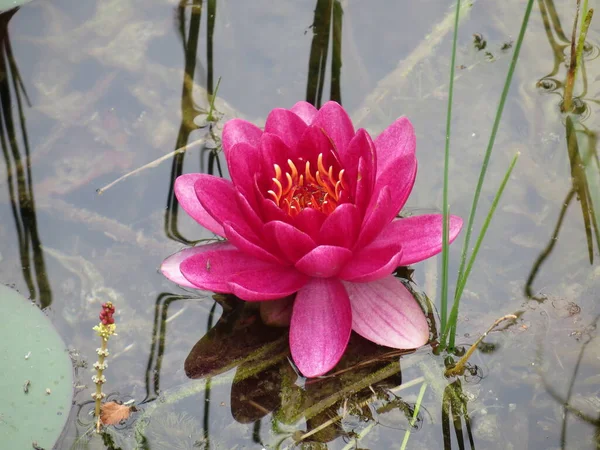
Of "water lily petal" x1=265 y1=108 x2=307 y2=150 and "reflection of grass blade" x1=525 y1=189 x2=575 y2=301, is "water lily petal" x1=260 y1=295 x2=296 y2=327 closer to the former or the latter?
"water lily petal" x1=265 y1=108 x2=307 y2=150

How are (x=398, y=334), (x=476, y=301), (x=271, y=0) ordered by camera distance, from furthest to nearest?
(x=271, y=0)
(x=476, y=301)
(x=398, y=334)

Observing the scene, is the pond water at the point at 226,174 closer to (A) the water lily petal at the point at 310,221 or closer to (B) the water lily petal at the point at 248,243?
(B) the water lily petal at the point at 248,243

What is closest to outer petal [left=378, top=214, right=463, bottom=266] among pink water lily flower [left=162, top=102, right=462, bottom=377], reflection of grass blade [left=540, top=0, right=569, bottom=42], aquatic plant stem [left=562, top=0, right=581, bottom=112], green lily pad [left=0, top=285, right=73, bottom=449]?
pink water lily flower [left=162, top=102, right=462, bottom=377]

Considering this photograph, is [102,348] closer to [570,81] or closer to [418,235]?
[418,235]

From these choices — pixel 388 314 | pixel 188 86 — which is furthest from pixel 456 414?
pixel 188 86

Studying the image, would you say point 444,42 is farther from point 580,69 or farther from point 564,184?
point 564,184

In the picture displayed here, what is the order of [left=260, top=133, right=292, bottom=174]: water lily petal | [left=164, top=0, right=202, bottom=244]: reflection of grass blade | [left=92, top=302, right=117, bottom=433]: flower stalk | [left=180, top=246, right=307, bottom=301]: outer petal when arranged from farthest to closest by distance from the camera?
[left=164, top=0, right=202, bottom=244]: reflection of grass blade → [left=260, top=133, right=292, bottom=174]: water lily petal → [left=180, top=246, right=307, bottom=301]: outer petal → [left=92, top=302, right=117, bottom=433]: flower stalk

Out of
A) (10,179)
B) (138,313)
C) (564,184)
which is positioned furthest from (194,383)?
(564,184)
